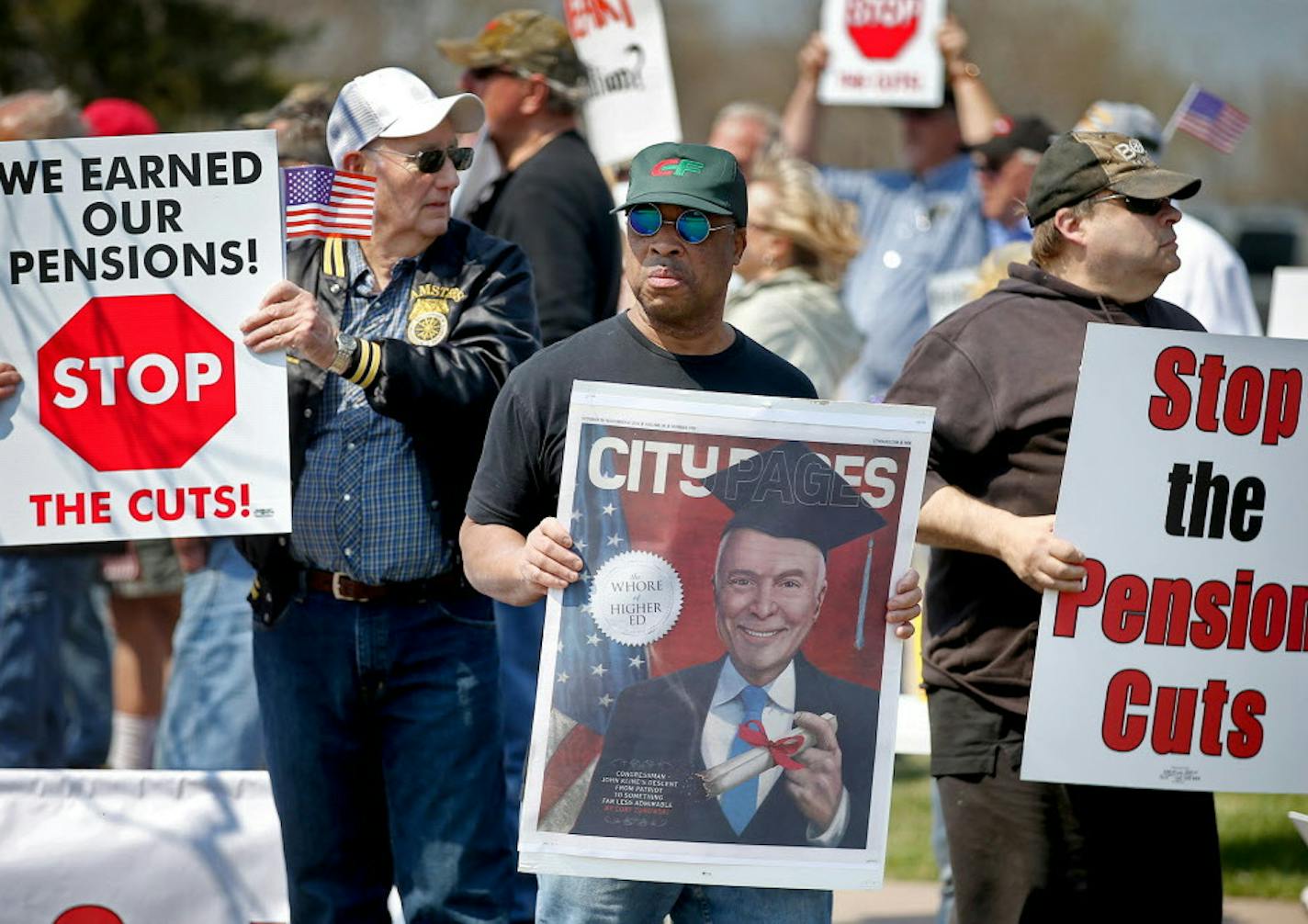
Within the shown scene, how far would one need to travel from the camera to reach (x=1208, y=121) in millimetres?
7578

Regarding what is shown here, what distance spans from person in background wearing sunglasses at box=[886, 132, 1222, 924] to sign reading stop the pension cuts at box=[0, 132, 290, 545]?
141 cm

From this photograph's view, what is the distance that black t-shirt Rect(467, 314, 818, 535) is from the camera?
350 centimetres

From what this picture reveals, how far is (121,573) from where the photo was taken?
670 centimetres

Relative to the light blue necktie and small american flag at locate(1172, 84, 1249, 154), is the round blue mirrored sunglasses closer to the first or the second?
the light blue necktie

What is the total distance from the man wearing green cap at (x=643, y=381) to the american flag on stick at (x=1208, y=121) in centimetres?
451

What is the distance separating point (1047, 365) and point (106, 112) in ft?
16.3

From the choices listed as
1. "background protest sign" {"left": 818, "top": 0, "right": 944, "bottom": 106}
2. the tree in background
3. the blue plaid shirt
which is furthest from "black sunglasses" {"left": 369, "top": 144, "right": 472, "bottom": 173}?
the tree in background

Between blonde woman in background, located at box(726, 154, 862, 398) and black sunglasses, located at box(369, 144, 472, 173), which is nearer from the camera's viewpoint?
black sunglasses, located at box(369, 144, 472, 173)

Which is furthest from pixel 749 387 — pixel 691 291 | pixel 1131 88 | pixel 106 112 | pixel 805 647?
pixel 1131 88

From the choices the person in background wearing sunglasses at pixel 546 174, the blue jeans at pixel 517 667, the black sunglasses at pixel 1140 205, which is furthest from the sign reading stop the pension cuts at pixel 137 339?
the black sunglasses at pixel 1140 205

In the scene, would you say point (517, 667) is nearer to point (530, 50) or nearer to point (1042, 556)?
point (530, 50)

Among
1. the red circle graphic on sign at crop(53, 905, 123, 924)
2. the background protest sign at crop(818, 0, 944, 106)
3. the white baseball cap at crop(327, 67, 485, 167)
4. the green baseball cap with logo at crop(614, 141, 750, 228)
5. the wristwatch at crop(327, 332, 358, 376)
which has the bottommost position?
the red circle graphic on sign at crop(53, 905, 123, 924)

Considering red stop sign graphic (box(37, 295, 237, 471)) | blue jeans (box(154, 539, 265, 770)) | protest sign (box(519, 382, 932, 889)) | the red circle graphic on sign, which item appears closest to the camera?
protest sign (box(519, 382, 932, 889))

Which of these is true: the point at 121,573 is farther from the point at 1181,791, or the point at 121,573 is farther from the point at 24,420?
the point at 1181,791
